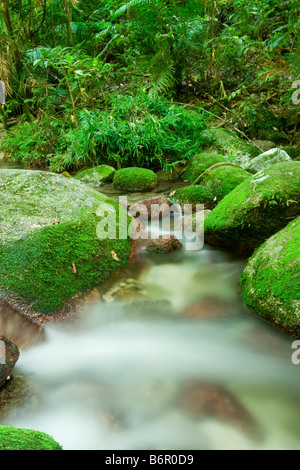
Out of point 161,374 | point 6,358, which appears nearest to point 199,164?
point 161,374

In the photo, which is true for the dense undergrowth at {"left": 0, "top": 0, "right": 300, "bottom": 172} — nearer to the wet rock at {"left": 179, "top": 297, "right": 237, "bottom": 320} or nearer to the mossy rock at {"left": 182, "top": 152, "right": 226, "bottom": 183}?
the mossy rock at {"left": 182, "top": 152, "right": 226, "bottom": 183}

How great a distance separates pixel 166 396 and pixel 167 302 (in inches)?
40.7

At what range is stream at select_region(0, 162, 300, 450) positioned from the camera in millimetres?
1856

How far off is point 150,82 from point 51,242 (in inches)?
216

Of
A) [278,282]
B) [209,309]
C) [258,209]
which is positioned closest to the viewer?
[278,282]

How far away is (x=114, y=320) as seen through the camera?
9.09 ft

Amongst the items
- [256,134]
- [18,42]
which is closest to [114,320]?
[256,134]

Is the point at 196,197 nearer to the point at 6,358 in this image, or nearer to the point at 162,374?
the point at 162,374

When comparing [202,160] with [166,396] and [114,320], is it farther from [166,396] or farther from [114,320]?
[166,396]

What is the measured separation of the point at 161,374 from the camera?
229 centimetres

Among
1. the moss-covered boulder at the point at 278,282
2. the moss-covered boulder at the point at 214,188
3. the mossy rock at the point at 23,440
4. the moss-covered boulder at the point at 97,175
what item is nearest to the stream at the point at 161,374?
the moss-covered boulder at the point at 278,282

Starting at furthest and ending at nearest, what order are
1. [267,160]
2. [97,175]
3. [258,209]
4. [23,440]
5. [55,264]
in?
[97,175]
[267,160]
[258,209]
[55,264]
[23,440]

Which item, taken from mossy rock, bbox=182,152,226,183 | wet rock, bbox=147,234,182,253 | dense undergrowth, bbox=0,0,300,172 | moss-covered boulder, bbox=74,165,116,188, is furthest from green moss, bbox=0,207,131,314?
dense undergrowth, bbox=0,0,300,172

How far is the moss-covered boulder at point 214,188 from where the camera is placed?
15.5ft
